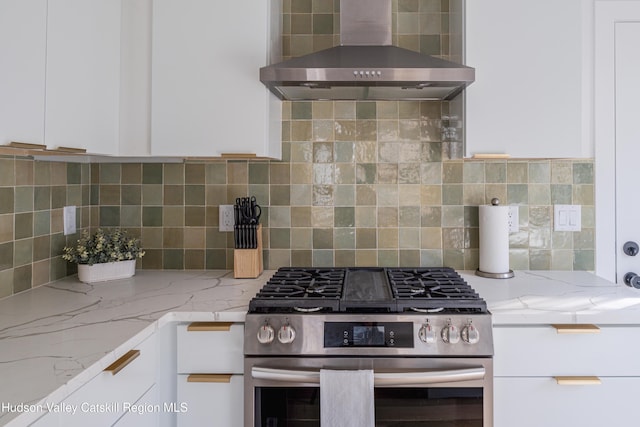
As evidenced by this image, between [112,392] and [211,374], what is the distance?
0.41m

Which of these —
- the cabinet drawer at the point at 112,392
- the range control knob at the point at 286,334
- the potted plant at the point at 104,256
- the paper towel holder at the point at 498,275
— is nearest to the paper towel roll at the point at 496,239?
the paper towel holder at the point at 498,275

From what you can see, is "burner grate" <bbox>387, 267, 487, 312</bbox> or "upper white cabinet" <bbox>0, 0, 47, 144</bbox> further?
"burner grate" <bbox>387, 267, 487, 312</bbox>

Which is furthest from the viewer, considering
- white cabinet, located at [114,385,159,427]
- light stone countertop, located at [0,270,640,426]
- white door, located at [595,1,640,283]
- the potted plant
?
white door, located at [595,1,640,283]

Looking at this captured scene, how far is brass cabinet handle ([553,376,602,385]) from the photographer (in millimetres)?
1478

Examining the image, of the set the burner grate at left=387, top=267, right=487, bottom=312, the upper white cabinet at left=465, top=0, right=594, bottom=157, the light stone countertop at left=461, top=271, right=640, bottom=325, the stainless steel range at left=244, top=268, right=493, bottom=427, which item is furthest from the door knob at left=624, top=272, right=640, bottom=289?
the stainless steel range at left=244, top=268, right=493, bottom=427

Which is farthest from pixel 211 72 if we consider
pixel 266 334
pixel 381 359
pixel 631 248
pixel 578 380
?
pixel 631 248

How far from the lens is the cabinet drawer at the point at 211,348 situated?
4.96 feet

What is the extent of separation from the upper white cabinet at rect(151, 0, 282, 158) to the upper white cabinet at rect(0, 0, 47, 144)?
50 cm

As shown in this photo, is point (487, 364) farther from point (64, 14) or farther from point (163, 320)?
point (64, 14)

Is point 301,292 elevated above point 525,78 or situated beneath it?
situated beneath

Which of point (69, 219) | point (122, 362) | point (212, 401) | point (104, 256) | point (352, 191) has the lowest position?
point (212, 401)

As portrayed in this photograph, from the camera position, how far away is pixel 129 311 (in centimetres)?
150

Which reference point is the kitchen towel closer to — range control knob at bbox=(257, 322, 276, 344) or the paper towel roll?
range control knob at bbox=(257, 322, 276, 344)

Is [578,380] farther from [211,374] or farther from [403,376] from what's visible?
[211,374]
